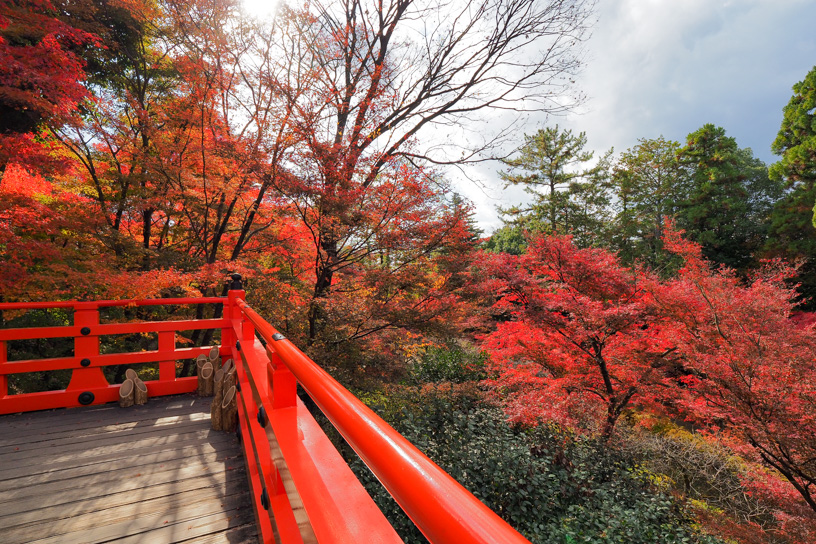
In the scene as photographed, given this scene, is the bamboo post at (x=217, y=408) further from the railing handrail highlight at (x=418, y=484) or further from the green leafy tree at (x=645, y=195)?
the green leafy tree at (x=645, y=195)

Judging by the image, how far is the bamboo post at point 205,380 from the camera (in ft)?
12.0

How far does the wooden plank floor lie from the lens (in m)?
1.85

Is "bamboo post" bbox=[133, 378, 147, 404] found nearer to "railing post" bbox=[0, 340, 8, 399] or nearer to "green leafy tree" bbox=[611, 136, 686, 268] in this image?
"railing post" bbox=[0, 340, 8, 399]

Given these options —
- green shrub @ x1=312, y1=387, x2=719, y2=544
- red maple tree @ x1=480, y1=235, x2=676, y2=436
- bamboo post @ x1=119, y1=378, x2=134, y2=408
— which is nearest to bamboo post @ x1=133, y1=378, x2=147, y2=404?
bamboo post @ x1=119, y1=378, x2=134, y2=408

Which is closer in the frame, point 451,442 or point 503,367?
point 451,442

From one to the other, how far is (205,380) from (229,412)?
38.7 inches

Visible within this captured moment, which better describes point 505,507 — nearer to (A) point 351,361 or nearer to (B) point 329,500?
(A) point 351,361

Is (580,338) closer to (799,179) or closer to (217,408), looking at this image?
(217,408)

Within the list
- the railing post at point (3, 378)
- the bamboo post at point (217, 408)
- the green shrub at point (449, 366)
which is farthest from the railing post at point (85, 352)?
the green shrub at point (449, 366)

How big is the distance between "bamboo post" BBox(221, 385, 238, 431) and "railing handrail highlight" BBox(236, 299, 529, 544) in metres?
2.56

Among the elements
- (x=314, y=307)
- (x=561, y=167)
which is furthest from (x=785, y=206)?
(x=314, y=307)

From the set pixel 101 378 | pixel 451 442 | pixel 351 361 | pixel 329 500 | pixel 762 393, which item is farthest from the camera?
pixel 351 361

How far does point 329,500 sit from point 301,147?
19.5ft

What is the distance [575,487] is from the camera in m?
4.74
